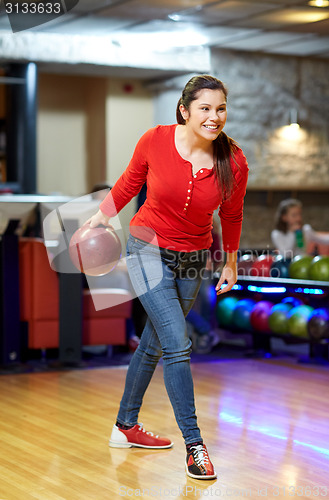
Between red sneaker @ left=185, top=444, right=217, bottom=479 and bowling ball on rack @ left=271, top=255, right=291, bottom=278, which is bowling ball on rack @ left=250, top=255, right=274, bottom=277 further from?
red sneaker @ left=185, top=444, right=217, bottom=479

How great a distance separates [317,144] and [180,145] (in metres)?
7.53

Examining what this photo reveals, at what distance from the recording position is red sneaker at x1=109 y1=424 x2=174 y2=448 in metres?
3.20

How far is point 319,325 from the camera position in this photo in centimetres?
524

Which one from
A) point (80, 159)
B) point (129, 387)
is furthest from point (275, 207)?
point (129, 387)

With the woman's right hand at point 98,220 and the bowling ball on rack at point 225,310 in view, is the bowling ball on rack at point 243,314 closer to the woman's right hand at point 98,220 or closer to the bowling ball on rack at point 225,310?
the bowling ball on rack at point 225,310

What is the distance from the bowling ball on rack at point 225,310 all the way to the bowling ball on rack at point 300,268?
60 centimetres

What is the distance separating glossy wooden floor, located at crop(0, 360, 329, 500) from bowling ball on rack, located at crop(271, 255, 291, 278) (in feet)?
2.56

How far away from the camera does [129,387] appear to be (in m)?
3.14

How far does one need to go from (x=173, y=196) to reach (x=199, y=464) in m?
0.97

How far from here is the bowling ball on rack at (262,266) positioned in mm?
5828

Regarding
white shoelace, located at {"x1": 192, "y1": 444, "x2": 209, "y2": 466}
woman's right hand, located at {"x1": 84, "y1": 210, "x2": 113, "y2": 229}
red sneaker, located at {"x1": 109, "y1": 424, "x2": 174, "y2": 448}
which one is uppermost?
woman's right hand, located at {"x1": 84, "y1": 210, "x2": 113, "y2": 229}

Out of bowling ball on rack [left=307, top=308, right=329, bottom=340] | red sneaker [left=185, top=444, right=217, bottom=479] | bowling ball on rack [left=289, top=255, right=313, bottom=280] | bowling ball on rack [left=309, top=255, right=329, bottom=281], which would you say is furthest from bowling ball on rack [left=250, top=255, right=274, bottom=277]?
red sneaker [left=185, top=444, right=217, bottom=479]

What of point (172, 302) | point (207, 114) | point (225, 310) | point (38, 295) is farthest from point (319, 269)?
point (207, 114)

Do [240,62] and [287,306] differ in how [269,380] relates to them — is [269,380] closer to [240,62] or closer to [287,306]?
[287,306]
